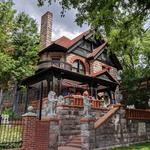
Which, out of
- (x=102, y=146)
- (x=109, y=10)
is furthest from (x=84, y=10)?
(x=102, y=146)

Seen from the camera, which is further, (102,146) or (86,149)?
(102,146)

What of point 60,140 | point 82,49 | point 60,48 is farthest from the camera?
point 82,49

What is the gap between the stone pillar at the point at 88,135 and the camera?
10923 mm

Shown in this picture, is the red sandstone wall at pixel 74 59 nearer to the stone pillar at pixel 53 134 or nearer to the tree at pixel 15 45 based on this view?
the tree at pixel 15 45

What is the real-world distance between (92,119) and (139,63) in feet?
68.4

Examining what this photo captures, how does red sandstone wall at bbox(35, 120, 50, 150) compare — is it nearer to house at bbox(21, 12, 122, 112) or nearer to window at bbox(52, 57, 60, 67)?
house at bbox(21, 12, 122, 112)

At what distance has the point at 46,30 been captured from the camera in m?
25.3

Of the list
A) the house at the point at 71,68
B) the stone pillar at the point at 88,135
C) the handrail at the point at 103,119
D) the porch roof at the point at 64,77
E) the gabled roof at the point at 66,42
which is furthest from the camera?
the gabled roof at the point at 66,42

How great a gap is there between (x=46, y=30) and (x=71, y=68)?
5.58 m

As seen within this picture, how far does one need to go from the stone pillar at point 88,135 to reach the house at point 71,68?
24.9ft

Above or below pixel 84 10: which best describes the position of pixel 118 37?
below

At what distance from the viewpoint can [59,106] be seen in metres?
14.1

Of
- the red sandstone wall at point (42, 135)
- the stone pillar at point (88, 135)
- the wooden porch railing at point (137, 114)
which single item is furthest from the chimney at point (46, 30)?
the red sandstone wall at point (42, 135)

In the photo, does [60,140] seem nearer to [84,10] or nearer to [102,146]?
[102,146]
